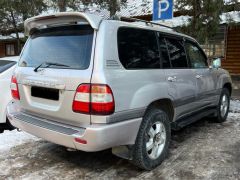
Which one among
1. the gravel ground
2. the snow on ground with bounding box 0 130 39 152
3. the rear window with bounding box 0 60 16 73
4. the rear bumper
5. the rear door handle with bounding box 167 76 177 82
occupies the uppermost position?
the rear window with bounding box 0 60 16 73

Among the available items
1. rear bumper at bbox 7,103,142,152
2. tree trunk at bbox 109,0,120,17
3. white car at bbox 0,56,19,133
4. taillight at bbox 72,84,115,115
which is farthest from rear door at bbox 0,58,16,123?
tree trunk at bbox 109,0,120,17

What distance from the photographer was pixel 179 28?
9.39 m

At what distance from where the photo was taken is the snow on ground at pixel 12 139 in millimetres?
4768

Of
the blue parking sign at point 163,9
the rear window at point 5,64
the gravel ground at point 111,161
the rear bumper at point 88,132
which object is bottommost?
the gravel ground at point 111,161

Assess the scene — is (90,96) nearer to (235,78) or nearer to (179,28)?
(179,28)

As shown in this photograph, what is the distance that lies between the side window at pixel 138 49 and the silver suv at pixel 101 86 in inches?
0.5

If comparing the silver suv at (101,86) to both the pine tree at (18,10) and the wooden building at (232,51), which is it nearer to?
the pine tree at (18,10)

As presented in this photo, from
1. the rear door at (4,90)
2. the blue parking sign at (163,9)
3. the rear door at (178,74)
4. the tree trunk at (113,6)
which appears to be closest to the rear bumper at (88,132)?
the rear door at (178,74)

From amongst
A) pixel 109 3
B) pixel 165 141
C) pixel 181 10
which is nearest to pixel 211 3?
pixel 181 10

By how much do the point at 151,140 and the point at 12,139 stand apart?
8.33 feet

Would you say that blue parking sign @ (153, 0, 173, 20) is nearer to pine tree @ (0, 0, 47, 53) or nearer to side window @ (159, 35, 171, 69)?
side window @ (159, 35, 171, 69)

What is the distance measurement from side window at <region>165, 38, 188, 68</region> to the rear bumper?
52.3 inches

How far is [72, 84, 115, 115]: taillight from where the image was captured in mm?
3121

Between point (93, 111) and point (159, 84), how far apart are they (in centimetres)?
112
